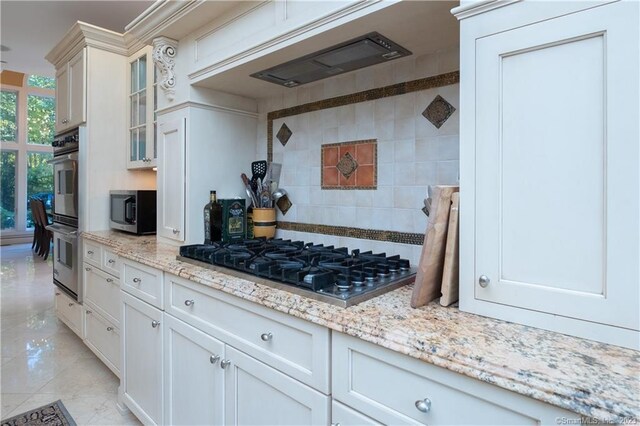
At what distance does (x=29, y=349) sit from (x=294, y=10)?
3.20m

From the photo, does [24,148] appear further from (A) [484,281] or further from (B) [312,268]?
(A) [484,281]

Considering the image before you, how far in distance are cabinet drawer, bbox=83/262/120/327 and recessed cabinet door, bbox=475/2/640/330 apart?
2248mm

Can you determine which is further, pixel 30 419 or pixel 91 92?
pixel 91 92

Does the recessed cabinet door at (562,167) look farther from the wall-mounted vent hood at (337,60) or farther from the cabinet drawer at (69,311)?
the cabinet drawer at (69,311)

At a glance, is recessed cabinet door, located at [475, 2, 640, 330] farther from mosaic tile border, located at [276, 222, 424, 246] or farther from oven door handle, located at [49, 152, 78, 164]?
oven door handle, located at [49, 152, 78, 164]

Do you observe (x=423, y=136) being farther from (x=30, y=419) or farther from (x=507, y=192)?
(x=30, y=419)

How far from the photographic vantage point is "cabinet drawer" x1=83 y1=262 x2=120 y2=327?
7.73 feet

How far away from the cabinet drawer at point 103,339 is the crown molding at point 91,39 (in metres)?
2.04

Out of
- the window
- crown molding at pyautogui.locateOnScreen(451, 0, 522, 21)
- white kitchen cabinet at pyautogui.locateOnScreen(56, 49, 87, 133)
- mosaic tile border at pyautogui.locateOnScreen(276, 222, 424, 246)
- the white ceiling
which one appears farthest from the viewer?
the window

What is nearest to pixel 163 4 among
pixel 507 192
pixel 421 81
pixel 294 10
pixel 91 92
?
pixel 294 10

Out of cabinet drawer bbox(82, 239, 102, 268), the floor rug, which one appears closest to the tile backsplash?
cabinet drawer bbox(82, 239, 102, 268)

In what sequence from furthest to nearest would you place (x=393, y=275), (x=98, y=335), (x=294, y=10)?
(x=98, y=335)
(x=294, y=10)
(x=393, y=275)

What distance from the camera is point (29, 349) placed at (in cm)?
288

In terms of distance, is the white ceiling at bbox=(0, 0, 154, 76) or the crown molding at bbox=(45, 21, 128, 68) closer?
the crown molding at bbox=(45, 21, 128, 68)
